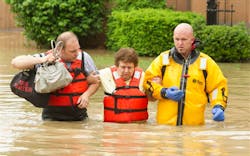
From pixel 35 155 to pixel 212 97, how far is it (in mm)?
2735

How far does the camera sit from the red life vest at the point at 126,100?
1002 cm

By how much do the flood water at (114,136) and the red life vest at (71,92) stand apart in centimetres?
31

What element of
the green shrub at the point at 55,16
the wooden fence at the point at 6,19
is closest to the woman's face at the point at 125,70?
the green shrub at the point at 55,16

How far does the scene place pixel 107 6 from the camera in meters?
23.7

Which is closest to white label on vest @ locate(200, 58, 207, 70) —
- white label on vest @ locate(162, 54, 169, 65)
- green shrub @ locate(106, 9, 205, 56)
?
white label on vest @ locate(162, 54, 169, 65)

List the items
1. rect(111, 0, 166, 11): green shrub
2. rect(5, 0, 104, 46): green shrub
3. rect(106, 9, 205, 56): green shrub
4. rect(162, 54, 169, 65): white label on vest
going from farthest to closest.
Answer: rect(111, 0, 166, 11): green shrub
rect(5, 0, 104, 46): green shrub
rect(106, 9, 205, 56): green shrub
rect(162, 54, 169, 65): white label on vest

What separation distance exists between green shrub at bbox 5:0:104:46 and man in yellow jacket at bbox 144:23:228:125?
39.9 ft

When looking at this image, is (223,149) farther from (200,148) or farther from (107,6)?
(107,6)

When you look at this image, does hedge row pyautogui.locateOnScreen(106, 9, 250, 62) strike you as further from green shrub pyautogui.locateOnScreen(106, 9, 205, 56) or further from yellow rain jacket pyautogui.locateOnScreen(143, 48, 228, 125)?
yellow rain jacket pyautogui.locateOnScreen(143, 48, 228, 125)

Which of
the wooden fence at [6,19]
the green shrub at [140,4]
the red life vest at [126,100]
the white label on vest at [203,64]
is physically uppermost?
the white label on vest at [203,64]

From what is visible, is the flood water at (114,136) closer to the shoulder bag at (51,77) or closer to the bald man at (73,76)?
the bald man at (73,76)

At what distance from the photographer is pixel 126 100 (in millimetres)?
10016

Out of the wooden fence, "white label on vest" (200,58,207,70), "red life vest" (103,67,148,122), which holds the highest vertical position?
"white label on vest" (200,58,207,70)

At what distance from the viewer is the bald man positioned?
32.2ft
